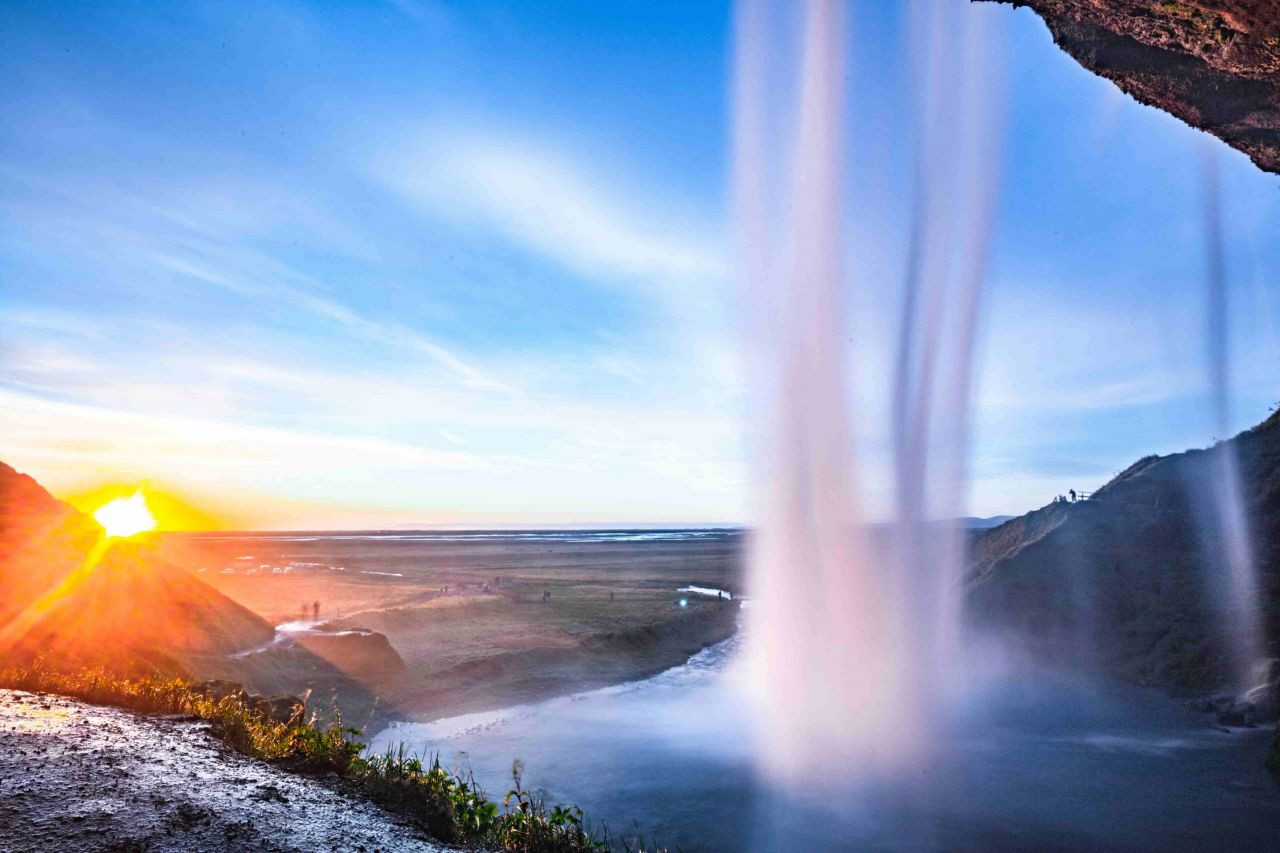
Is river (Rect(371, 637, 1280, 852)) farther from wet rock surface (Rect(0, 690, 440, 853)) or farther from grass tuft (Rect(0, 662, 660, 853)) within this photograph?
wet rock surface (Rect(0, 690, 440, 853))

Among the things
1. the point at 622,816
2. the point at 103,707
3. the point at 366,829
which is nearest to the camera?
the point at 366,829

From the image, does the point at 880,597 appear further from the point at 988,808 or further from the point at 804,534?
the point at 988,808

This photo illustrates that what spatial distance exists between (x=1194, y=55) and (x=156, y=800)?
689 inches

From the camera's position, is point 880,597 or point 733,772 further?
point 880,597

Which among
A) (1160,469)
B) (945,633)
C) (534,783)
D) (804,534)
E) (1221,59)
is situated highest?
(1221,59)

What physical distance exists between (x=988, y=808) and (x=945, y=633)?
572 inches

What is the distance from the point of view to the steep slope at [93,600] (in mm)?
17719

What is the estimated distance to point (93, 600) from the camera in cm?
2034

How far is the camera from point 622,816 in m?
14.7

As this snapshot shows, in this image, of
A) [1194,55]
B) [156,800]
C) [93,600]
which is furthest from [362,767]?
[93,600]

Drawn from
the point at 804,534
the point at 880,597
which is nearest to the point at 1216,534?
the point at 880,597

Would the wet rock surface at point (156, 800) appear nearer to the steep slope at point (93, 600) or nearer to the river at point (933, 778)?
the river at point (933, 778)

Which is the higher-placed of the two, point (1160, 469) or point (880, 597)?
point (1160, 469)

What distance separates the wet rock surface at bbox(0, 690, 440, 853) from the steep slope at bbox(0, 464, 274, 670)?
9.67 meters
